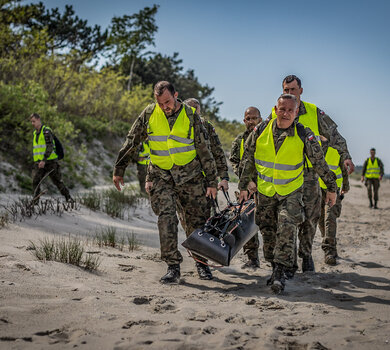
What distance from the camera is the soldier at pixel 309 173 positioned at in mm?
5305

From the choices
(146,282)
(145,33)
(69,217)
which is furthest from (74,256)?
(145,33)

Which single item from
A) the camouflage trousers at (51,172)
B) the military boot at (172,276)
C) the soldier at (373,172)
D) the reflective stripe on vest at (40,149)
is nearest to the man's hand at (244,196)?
the military boot at (172,276)

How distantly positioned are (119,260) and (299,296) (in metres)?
2.39

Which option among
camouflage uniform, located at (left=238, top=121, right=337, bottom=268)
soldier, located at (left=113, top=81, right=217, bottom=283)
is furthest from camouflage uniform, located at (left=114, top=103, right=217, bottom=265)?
camouflage uniform, located at (left=238, top=121, right=337, bottom=268)

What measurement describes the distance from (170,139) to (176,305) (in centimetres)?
197

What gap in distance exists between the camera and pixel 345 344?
9.83 feet

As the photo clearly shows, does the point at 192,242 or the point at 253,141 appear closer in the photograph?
the point at 192,242

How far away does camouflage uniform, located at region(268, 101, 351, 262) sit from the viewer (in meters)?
5.30

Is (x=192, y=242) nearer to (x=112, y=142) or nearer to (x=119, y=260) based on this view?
(x=119, y=260)

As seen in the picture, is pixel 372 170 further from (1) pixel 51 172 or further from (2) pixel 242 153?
(1) pixel 51 172

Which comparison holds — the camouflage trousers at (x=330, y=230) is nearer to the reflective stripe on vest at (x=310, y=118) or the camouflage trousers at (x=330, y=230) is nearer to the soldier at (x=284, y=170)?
the reflective stripe on vest at (x=310, y=118)

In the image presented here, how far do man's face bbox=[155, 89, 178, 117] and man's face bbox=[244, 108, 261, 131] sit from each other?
1590mm

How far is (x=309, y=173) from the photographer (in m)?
5.32

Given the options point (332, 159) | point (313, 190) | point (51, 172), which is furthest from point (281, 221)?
point (51, 172)
